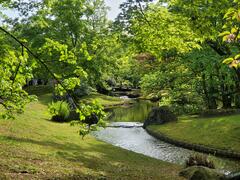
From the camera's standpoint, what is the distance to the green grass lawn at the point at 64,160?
9.95 metres

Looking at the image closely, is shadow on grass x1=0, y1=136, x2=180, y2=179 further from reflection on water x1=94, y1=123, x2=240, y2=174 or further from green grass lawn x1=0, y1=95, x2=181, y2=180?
reflection on water x1=94, y1=123, x2=240, y2=174

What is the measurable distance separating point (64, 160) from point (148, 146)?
10.1 metres

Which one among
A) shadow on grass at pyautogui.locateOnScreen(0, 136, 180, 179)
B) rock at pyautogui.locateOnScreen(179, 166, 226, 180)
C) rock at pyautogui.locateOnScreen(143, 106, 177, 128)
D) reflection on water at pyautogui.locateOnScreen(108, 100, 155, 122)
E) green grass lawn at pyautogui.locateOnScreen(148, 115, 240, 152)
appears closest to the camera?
shadow on grass at pyautogui.locateOnScreen(0, 136, 180, 179)

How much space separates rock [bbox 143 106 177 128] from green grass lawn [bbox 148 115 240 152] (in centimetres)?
109

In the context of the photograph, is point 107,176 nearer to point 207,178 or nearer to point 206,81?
point 207,178

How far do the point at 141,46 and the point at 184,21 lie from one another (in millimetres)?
1977

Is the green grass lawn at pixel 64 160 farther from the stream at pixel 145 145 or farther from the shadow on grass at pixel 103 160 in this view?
the stream at pixel 145 145

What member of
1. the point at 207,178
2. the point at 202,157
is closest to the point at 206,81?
the point at 202,157

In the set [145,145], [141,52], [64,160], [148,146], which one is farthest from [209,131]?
[64,160]

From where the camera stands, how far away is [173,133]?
935 inches

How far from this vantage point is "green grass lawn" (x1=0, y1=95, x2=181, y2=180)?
9.95 meters

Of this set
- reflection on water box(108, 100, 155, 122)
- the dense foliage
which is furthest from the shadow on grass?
reflection on water box(108, 100, 155, 122)

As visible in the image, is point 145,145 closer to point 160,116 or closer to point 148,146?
point 148,146

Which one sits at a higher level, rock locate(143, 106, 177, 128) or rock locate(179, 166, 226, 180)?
rock locate(143, 106, 177, 128)
